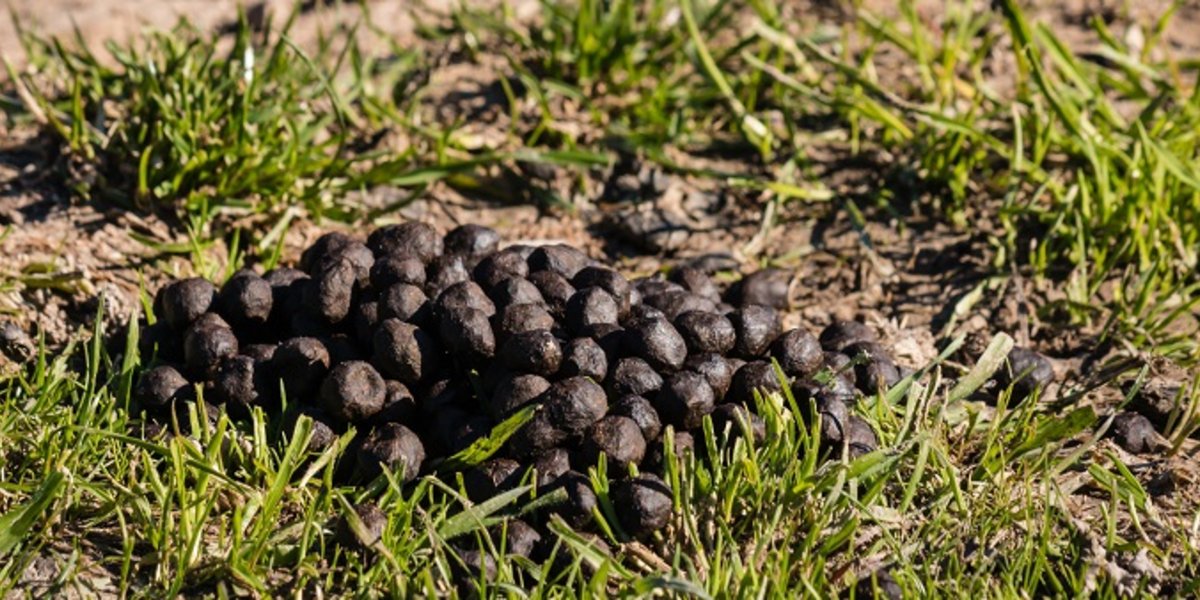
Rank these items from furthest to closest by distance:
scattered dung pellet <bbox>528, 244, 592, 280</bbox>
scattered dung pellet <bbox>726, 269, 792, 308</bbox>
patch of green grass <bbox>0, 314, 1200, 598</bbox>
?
scattered dung pellet <bbox>726, 269, 792, 308</bbox> → scattered dung pellet <bbox>528, 244, 592, 280</bbox> → patch of green grass <bbox>0, 314, 1200, 598</bbox>

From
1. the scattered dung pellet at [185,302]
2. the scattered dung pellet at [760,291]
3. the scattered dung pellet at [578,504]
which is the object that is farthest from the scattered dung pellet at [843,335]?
the scattered dung pellet at [185,302]

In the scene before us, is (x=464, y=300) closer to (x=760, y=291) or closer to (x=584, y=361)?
(x=584, y=361)

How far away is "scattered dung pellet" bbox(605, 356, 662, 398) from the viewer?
12.6ft

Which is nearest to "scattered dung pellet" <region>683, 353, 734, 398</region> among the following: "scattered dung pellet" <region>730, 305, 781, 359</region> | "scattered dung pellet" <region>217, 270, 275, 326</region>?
"scattered dung pellet" <region>730, 305, 781, 359</region>

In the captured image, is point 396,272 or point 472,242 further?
point 472,242

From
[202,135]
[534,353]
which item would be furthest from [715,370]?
[202,135]

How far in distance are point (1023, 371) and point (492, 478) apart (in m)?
1.65

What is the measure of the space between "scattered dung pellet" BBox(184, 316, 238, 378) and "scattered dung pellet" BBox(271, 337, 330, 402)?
0.18 meters

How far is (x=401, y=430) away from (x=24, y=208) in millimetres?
1816

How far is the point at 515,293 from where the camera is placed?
13.4 ft

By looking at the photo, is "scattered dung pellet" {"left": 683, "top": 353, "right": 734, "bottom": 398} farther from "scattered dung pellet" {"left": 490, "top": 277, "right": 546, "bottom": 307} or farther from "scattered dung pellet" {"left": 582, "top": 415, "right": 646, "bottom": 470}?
"scattered dung pellet" {"left": 490, "top": 277, "right": 546, "bottom": 307}

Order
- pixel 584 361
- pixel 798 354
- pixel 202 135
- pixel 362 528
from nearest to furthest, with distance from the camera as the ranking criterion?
pixel 362 528, pixel 584 361, pixel 798 354, pixel 202 135

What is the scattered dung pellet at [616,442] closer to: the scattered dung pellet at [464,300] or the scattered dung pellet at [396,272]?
the scattered dung pellet at [464,300]

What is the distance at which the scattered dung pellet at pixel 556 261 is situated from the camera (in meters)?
4.30
